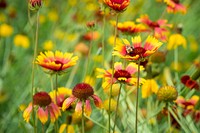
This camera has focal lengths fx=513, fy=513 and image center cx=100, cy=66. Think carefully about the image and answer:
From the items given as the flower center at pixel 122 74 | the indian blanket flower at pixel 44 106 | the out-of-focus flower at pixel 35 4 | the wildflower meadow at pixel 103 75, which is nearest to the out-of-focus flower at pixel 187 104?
the wildflower meadow at pixel 103 75

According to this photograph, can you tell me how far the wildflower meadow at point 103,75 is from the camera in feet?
4.28

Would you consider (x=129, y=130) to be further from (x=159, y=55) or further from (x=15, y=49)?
(x=15, y=49)

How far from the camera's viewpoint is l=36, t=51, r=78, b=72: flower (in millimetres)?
1280

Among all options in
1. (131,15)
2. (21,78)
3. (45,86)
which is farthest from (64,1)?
(45,86)

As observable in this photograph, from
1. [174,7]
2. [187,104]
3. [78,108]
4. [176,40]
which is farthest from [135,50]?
[176,40]

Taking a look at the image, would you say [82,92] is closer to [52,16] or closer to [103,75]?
[103,75]

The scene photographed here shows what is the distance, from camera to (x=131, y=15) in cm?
324

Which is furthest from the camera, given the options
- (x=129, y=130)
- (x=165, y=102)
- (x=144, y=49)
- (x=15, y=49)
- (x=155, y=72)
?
(x=15, y=49)

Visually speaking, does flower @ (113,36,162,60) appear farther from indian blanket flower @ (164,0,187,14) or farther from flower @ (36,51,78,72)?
indian blanket flower @ (164,0,187,14)

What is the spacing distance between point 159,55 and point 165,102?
39 cm

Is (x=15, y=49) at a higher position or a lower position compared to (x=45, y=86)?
higher

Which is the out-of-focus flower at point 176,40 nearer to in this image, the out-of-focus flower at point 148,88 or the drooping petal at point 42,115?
the out-of-focus flower at point 148,88

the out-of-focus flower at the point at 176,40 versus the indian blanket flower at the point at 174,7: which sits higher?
the indian blanket flower at the point at 174,7

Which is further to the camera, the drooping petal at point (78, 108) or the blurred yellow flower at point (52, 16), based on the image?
the blurred yellow flower at point (52, 16)
